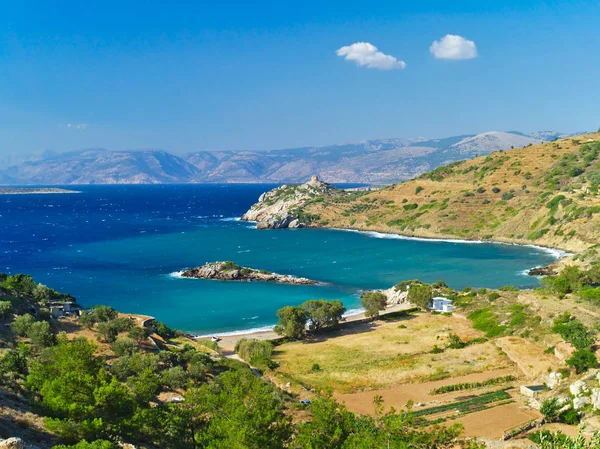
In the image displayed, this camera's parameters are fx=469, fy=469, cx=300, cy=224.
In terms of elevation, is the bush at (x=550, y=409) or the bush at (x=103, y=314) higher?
the bush at (x=103, y=314)

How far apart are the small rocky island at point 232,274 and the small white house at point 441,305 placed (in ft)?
81.6

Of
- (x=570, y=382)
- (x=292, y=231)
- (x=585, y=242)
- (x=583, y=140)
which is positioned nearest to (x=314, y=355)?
(x=570, y=382)

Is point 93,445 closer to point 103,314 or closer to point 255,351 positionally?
point 103,314

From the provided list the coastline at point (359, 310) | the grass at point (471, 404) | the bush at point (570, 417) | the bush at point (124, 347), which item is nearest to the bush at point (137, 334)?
the bush at point (124, 347)

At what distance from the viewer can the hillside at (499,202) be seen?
110m

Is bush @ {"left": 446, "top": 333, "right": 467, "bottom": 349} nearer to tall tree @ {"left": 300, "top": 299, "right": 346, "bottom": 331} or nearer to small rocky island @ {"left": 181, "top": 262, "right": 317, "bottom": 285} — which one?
tall tree @ {"left": 300, "top": 299, "right": 346, "bottom": 331}

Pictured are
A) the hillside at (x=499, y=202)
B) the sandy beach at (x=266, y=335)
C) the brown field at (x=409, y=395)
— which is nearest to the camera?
the brown field at (x=409, y=395)

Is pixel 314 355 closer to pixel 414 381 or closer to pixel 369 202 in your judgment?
pixel 414 381

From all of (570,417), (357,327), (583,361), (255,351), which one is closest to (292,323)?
(255,351)

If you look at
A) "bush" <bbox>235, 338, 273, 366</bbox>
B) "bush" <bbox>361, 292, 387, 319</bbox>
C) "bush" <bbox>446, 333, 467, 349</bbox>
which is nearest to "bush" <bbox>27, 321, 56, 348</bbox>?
"bush" <bbox>235, 338, 273, 366</bbox>

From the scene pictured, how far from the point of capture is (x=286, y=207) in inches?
6831

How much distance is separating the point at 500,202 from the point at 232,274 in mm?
83451

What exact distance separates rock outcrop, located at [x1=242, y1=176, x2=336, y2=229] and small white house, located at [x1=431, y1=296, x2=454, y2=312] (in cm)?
9594

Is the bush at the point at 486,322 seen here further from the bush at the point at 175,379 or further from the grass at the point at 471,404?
the bush at the point at 175,379
